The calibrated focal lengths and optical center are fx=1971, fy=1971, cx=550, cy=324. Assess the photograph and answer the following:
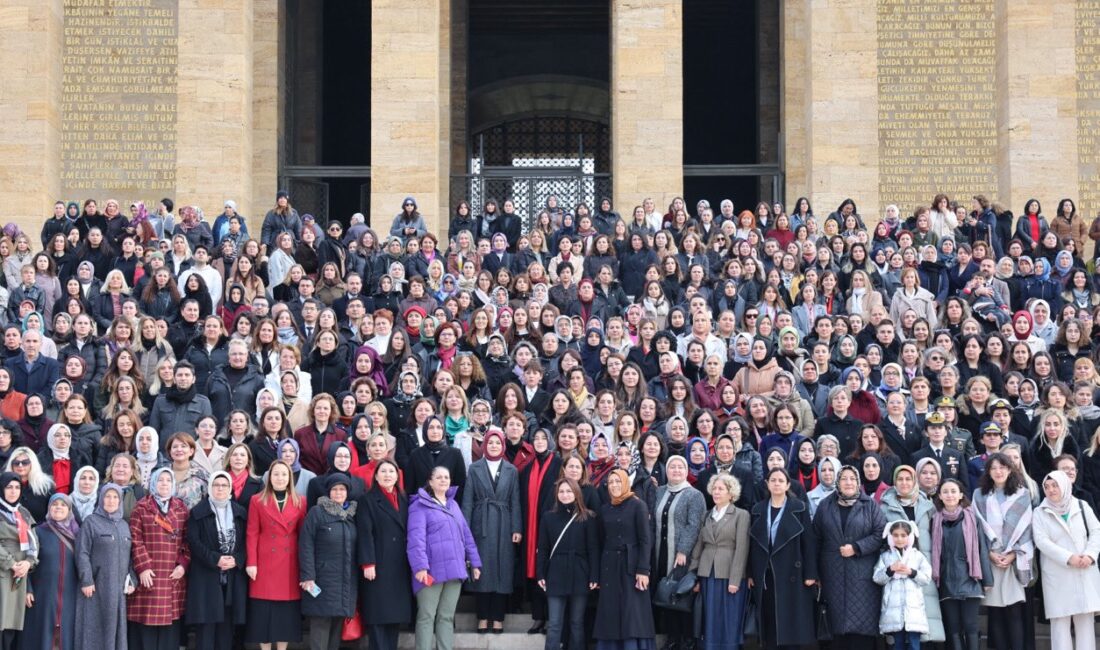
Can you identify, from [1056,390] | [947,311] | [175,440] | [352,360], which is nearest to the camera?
[175,440]

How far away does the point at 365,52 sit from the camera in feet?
122

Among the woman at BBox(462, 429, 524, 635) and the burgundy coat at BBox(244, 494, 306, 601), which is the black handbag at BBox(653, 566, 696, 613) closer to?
the woman at BBox(462, 429, 524, 635)

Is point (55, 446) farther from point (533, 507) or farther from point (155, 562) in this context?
point (533, 507)

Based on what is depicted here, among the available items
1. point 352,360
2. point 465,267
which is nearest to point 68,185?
point 465,267

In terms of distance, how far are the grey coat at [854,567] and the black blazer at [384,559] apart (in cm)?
354

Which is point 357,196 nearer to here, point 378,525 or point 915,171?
point 915,171

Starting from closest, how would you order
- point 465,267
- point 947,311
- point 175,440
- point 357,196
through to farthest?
point 175,440 < point 947,311 < point 465,267 < point 357,196

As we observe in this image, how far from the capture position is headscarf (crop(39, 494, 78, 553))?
16.3 meters

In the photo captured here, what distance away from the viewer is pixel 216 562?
16.4 metres

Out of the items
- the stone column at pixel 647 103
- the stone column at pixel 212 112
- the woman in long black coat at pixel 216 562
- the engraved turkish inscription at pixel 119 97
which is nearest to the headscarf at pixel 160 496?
the woman in long black coat at pixel 216 562

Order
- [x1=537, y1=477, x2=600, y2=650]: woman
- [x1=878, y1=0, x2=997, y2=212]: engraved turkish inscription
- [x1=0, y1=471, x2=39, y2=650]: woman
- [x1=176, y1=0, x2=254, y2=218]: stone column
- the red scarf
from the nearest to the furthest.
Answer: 1. [x1=0, y1=471, x2=39, y2=650]: woman
2. [x1=537, y1=477, x2=600, y2=650]: woman
3. the red scarf
4. [x1=176, y1=0, x2=254, y2=218]: stone column
5. [x1=878, y1=0, x2=997, y2=212]: engraved turkish inscription

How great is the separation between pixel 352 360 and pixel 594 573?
13.0 feet

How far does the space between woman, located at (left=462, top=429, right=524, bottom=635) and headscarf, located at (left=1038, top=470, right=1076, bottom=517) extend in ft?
15.0

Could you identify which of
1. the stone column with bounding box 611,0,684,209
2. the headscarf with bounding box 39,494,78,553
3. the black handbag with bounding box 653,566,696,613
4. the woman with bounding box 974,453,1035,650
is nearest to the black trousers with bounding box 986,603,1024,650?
the woman with bounding box 974,453,1035,650
